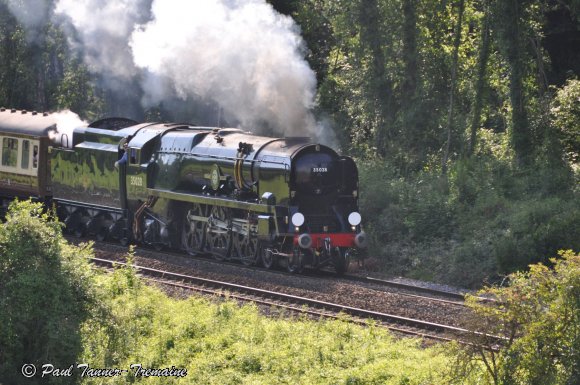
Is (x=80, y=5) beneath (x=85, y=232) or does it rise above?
above

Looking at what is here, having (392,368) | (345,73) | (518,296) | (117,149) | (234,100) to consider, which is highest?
(345,73)

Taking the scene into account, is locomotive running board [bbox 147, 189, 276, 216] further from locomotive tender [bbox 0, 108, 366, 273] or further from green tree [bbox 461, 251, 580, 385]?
green tree [bbox 461, 251, 580, 385]

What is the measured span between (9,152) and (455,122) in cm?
1388

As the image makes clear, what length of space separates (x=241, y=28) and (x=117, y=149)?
502 centimetres

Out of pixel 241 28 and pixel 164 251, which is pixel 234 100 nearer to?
pixel 241 28

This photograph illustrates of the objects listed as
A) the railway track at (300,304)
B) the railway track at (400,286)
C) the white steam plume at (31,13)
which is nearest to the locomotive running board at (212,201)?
the railway track at (400,286)

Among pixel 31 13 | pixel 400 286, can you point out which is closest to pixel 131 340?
pixel 400 286

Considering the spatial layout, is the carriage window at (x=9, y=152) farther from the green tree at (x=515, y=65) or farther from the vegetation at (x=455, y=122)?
the green tree at (x=515, y=65)

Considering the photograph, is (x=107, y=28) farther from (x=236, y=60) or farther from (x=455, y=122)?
(x=455, y=122)

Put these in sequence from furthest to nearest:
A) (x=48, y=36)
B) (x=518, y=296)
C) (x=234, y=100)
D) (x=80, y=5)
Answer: (x=48, y=36) < (x=80, y=5) < (x=234, y=100) < (x=518, y=296)

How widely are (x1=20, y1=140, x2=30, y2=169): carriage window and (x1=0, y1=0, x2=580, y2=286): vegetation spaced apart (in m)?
9.57

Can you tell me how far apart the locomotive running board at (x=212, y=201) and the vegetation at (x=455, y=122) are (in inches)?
153

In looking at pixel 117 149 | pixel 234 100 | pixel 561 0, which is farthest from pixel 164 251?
pixel 561 0

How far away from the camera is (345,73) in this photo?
31141 mm
